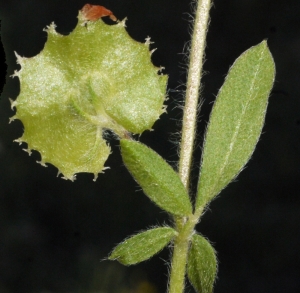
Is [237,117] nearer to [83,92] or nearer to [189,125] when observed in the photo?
[189,125]

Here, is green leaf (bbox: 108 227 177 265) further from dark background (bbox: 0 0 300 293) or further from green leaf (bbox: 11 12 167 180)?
dark background (bbox: 0 0 300 293)

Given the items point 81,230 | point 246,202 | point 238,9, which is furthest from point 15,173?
point 238,9

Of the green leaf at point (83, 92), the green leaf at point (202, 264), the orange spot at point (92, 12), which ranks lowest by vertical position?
the green leaf at point (202, 264)

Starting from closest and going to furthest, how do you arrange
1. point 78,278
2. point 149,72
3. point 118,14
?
1. point 149,72
2. point 78,278
3. point 118,14

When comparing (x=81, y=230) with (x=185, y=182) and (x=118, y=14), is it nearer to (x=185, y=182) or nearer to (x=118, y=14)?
(x=118, y=14)

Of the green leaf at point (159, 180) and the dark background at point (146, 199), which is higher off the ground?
the dark background at point (146, 199)

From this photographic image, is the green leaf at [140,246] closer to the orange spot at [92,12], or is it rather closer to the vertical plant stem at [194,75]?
the vertical plant stem at [194,75]

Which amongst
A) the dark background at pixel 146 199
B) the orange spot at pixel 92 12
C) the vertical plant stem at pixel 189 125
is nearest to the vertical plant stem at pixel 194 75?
the vertical plant stem at pixel 189 125
